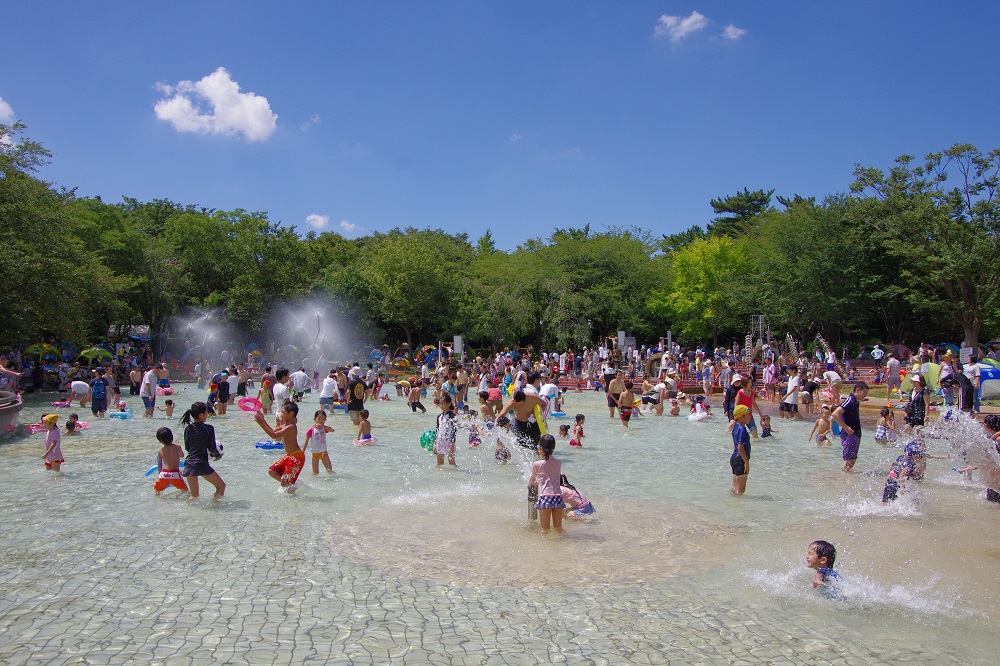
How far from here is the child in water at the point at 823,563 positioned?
651 centimetres

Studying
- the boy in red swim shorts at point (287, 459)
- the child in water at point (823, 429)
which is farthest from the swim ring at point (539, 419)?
the child in water at point (823, 429)

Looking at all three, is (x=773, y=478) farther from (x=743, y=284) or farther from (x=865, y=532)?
(x=743, y=284)

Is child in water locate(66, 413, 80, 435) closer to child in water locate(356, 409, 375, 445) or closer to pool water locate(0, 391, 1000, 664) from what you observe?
pool water locate(0, 391, 1000, 664)

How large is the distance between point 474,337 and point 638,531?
4103 cm

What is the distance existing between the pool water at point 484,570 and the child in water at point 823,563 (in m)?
0.22

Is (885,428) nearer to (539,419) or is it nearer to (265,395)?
(539,419)

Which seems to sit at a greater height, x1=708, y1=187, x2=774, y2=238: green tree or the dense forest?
x1=708, y1=187, x2=774, y2=238: green tree

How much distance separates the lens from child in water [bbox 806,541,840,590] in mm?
6508

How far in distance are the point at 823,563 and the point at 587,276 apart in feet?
144

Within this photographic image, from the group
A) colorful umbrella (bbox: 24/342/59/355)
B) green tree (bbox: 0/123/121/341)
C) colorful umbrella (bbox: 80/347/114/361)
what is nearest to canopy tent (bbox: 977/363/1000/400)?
green tree (bbox: 0/123/121/341)

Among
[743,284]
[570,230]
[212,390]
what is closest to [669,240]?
[570,230]

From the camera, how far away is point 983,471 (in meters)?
9.88

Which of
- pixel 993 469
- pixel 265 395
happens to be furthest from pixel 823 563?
pixel 265 395

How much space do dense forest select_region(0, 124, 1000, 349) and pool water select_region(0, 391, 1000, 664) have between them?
78.9 ft
